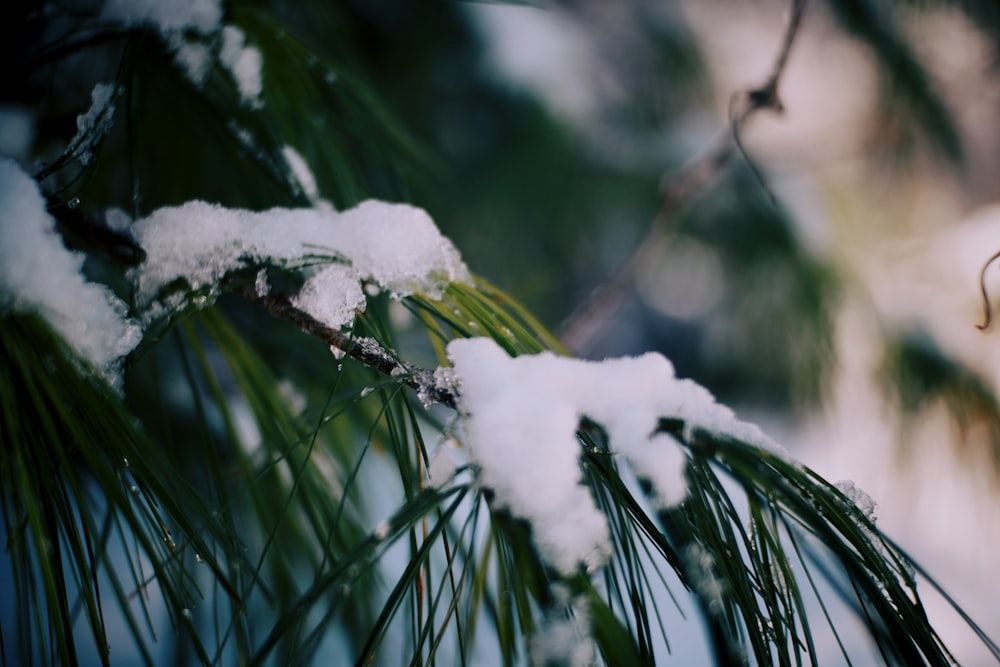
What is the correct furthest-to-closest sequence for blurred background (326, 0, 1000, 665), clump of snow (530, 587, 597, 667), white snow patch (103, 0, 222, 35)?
1. blurred background (326, 0, 1000, 665)
2. white snow patch (103, 0, 222, 35)
3. clump of snow (530, 587, 597, 667)

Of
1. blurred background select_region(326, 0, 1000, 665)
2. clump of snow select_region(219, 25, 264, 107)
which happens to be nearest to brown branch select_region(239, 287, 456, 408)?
clump of snow select_region(219, 25, 264, 107)

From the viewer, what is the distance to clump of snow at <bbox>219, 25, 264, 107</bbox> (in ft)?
0.93

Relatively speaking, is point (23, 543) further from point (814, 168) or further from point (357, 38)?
point (814, 168)

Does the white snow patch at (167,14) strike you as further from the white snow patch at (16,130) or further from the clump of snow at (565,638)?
the clump of snow at (565,638)

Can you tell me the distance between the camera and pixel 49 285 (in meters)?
0.19

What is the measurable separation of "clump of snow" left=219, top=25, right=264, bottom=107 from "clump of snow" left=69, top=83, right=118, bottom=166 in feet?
0.19

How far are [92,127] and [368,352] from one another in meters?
0.16

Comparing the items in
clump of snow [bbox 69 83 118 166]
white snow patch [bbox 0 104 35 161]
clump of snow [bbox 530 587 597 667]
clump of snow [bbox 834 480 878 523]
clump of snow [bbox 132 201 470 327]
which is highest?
white snow patch [bbox 0 104 35 161]

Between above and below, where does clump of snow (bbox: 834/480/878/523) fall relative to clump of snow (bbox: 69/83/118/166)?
below

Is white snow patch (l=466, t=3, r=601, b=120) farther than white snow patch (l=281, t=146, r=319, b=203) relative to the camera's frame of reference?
Yes

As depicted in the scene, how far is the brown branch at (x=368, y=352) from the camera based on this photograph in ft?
0.62

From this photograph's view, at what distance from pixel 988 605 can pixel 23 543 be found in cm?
161

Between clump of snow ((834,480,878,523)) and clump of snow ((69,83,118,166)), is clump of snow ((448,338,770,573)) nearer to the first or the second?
clump of snow ((834,480,878,523))

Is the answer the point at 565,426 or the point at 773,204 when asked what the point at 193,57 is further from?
the point at 773,204
